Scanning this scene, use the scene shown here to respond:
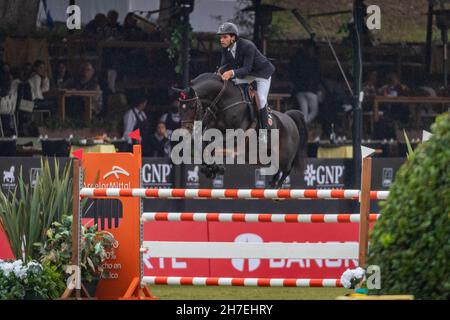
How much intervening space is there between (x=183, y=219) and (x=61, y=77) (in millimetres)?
9221

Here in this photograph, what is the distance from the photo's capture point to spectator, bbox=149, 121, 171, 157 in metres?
19.2

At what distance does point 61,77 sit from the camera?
1888 centimetres

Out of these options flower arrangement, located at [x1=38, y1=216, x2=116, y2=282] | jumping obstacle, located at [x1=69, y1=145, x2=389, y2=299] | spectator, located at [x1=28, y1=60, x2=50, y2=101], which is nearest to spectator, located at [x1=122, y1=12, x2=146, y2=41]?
spectator, located at [x1=28, y1=60, x2=50, y2=101]

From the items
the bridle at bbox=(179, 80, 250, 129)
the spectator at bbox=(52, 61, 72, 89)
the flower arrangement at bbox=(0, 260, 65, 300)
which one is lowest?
the flower arrangement at bbox=(0, 260, 65, 300)

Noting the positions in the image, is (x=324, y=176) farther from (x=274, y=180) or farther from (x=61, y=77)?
(x=61, y=77)

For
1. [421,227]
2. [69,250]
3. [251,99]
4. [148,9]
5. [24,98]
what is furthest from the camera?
[148,9]

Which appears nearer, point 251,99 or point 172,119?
point 251,99

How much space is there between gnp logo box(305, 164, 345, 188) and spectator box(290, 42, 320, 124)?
3.91ft

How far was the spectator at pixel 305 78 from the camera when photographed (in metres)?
19.9

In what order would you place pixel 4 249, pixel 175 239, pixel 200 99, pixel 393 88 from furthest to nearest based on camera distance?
pixel 393 88 < pixel 200 99 < pixel 175 239 < pixel 4 249

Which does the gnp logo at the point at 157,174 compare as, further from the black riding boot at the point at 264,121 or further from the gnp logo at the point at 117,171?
the gnp logo at the point at 117,171

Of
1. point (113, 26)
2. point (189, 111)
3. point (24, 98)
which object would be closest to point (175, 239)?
point (189, 111)

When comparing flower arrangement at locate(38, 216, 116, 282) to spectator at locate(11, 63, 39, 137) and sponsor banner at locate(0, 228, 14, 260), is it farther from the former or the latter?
spectator at locate(11, 63, 39, 137)

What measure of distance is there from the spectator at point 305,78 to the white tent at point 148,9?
1.45 metres
